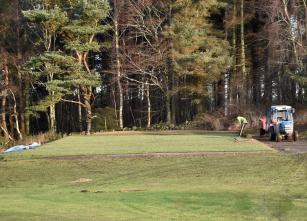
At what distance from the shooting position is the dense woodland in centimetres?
4453

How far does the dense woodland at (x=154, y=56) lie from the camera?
4453 cm

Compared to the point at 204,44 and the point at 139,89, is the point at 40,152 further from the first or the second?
the point at 139,89

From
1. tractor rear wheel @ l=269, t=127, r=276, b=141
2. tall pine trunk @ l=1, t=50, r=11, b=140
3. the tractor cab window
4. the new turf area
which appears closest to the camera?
the new turf area

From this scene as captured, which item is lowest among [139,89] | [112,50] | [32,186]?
[32,186]

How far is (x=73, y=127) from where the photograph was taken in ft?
189

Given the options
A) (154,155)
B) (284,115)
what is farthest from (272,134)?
(154,155)

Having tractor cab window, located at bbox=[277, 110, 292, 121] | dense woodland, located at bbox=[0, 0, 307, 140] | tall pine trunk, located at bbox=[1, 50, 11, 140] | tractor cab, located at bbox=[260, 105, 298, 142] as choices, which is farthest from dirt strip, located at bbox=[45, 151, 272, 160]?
tall pine trunk, located at bbox=[1, 50, 11, 140]

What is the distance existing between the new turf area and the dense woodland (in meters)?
20.3

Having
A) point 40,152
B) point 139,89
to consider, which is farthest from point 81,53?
point 40,152

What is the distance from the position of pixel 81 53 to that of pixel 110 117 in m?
A: 5.99

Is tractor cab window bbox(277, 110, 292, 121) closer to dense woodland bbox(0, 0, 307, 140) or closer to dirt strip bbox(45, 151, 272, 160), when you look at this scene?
dirt strip bbox(45, 151, 272, 160)

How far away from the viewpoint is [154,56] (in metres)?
47.0

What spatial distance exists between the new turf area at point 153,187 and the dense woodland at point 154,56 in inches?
799

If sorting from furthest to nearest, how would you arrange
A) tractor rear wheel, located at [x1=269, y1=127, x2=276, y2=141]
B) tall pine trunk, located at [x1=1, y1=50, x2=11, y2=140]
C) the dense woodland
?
tall pine trunk, located at [x1=1, y1=50, x2=11, y2=140] < the dense woodland < tractor rear wheel, located at [x1=269, y1=127, x2=276, y2=141]
